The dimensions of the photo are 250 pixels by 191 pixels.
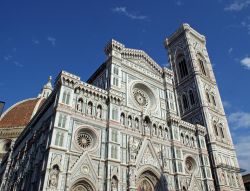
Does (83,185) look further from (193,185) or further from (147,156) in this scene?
(193,185)

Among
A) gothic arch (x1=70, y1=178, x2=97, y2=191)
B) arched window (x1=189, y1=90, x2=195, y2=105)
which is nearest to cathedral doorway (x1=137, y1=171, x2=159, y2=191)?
gothic arch (x1=70, y1=178, x2=97, y2=191)

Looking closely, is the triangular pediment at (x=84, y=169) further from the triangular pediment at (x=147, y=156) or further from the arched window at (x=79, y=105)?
the triangular pediment at (x=147, y=156)

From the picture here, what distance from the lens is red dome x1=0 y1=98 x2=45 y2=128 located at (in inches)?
2026

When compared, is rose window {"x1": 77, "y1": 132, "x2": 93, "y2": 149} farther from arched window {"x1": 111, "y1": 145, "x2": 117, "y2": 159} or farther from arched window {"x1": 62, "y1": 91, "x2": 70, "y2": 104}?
arched window {"x1": 62, "y1": 91, "x2": 70, "y2": 104}

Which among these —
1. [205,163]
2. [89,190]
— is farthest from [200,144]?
[89,190]

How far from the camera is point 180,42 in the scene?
178 ft

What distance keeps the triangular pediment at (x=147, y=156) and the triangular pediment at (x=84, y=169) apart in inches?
241

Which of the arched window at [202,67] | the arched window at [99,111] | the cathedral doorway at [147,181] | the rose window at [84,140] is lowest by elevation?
the cathedral doorway at [147,181]

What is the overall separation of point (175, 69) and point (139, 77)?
19854mm

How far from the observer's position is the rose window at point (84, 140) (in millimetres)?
24155

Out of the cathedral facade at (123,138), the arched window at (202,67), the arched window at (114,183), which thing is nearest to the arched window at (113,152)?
the cathedral facade at (123,138)

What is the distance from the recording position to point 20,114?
5497 cm

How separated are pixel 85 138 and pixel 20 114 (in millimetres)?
36061

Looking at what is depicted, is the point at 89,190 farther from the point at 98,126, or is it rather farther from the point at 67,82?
the point at 67,82
